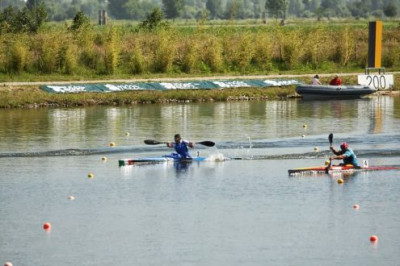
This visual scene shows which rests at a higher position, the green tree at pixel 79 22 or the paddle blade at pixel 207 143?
the green tree at pixel 79 22

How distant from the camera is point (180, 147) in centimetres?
5003

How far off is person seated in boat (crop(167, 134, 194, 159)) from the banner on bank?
27.9m

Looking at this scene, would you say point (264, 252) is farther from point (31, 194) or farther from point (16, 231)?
point (31, 194)

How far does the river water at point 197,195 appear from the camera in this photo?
33.8m

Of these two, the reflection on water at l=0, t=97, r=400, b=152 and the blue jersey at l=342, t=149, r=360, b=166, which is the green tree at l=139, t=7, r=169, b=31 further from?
the blue jersey at l=342, t=149, r=360, b=166

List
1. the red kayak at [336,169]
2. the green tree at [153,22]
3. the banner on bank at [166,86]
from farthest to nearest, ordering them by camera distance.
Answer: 1. the green tree at [153,22]
2. the banner on bank at [166,86]
3. the red kayak at [336,169]

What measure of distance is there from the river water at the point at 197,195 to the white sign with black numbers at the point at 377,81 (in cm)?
1603

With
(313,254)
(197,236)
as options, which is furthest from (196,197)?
(313,254)

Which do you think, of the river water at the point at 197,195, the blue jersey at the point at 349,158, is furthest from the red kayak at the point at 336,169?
the river water at the point at 197,195

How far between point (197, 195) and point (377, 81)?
44.7 meters

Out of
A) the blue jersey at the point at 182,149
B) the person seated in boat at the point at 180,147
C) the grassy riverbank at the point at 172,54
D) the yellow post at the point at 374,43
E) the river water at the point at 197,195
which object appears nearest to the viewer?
the river water at the point at 197,195

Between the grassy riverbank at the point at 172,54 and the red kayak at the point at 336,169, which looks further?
the grassy riverbank at the point at 172,54

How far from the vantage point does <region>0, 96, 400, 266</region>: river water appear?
33844 mm

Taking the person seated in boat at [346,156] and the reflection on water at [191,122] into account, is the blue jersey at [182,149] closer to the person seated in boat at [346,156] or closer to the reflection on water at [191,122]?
the reflection on water at [191,122]
